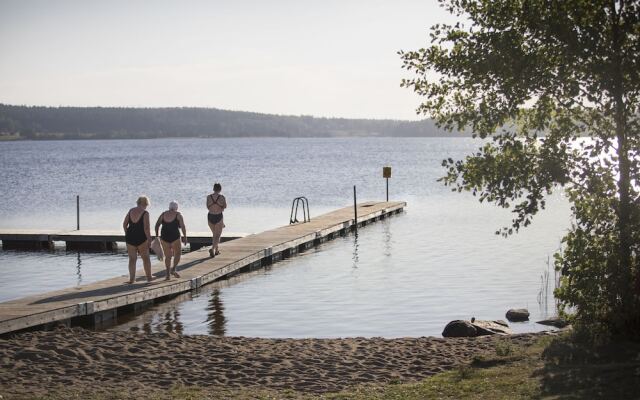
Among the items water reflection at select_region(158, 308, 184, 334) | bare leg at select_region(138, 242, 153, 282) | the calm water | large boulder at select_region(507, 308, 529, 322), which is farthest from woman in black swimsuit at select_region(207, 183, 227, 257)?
large boulder at select_region(507, 308, 529, 322)

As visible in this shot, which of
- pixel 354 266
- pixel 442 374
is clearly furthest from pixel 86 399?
pixel 354 266

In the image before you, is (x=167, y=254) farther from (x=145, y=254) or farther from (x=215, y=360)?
(x=215, y=360)

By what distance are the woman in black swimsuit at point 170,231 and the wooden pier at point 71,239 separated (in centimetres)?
1188

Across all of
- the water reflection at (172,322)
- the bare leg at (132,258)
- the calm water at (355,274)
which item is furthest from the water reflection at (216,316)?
the bare leg at (132,258)

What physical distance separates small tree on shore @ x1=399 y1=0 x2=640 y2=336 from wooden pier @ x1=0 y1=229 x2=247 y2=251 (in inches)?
808

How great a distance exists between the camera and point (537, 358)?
494 inches

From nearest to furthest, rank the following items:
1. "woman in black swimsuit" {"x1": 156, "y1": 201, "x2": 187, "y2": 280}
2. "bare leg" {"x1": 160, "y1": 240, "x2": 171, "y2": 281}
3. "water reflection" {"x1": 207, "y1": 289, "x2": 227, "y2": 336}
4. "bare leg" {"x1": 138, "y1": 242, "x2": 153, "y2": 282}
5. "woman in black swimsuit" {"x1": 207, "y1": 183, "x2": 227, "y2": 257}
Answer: "water reflection" {"x1": 207, "y1": 289, "x2": 227, "y2": 336} < "bare leg" {"x1": 138, "y1": 242, "x2": 153, "y2": 282} < "woman in black swimsuit" {"x1": 156, "y1": 201, "x2": 187, "y2": 280} < "bare leg" {"x1": 160, "y1": 240, "x2": 171, "y2": 281} < "woman in black swimsuit" {"x1": 207, "y1": 183, "x2": 227, "y2": 257}

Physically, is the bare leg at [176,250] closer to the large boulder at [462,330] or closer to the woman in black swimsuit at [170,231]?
the woman in black swimsuit at [170,231]

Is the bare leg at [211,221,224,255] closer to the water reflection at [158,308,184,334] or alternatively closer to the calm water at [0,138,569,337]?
the calm water at [0,138,569,337]

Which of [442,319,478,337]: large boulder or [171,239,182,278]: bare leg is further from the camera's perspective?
[171,239,182,278]: bare leg

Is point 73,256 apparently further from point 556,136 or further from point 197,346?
point 556,136

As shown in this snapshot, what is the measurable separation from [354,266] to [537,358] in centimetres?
1586

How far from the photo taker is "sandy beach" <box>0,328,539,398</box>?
1180 cm

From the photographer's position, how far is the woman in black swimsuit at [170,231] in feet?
64.1
